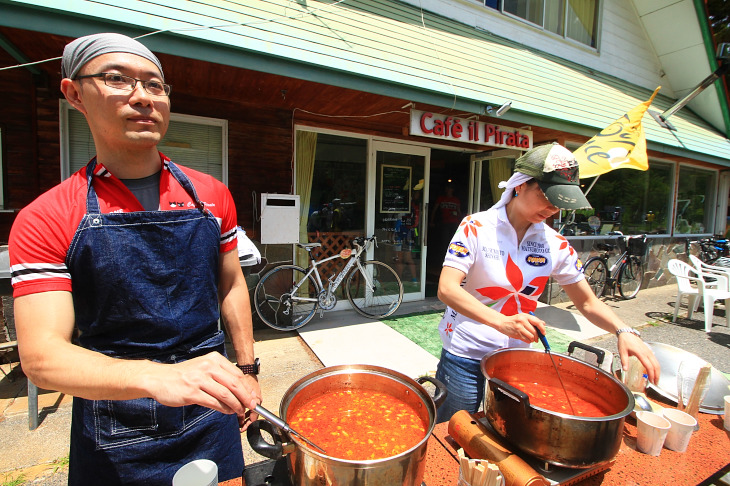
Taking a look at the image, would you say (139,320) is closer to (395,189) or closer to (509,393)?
(509,393)

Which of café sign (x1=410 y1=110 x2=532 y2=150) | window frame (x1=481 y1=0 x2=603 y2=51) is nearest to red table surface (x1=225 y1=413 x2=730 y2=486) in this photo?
café sign (x1=410 y1=110 x2=532 y2=150)

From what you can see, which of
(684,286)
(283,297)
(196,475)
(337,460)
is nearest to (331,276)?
(283,297)

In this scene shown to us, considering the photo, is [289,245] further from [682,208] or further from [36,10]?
[682,208]

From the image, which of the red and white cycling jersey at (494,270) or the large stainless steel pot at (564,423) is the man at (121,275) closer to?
the large stainless steel pot at (564,423)

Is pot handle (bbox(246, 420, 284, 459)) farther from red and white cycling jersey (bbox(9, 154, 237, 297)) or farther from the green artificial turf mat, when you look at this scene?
the green artificial turf mat

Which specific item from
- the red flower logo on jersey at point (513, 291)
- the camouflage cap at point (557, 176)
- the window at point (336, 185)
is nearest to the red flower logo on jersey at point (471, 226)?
the red flower logo on jersey at point (513, 291)

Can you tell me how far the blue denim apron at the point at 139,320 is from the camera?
118 cm

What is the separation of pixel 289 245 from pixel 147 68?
411 centimetres

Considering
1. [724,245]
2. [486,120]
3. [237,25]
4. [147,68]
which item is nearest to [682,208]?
[724,245]

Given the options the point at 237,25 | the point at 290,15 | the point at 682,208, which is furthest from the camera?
the point at 682,208

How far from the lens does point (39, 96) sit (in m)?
3.77

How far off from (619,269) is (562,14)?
5.67 metres

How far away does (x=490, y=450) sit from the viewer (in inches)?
49.3

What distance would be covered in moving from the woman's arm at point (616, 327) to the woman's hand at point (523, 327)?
457mm
